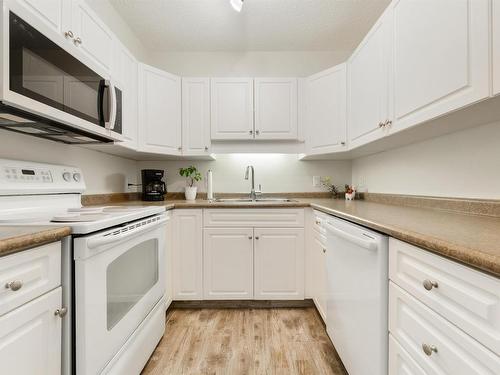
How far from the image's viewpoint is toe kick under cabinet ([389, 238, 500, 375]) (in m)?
0.53

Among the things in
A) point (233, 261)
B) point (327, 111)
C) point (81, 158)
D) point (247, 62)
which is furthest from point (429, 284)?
point (247, 62)

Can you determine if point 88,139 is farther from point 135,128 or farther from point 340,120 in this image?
point 340,120

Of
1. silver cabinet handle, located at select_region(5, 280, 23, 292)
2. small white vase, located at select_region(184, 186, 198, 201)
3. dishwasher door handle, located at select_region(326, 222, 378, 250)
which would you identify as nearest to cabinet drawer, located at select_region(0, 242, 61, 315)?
silver cabinet handle, located at select_region(5, 280, 23, 292)

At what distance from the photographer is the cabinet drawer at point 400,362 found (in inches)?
29.8

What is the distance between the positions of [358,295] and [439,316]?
0.45 meters

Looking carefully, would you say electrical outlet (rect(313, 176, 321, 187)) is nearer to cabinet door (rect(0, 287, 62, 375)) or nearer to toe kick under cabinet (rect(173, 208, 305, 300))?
toe kick under cabinet (rect(173, 208, 305, 300))

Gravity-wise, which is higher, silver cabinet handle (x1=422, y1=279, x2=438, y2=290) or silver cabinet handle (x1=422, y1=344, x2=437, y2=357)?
silver cabinet handle (x1=422, y1=279, x2=438, y2=290)

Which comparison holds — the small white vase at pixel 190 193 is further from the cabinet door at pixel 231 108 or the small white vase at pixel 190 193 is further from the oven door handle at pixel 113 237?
the oven door handle at pixel 113 237

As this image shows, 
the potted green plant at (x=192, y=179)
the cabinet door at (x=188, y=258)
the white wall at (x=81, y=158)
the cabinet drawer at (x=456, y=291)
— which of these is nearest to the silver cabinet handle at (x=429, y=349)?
the cabinet drawer at (x=456, y=291)

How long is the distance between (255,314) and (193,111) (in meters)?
1.88

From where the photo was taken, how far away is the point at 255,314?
197 centimetres

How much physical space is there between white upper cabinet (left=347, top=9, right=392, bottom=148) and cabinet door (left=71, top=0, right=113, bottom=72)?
5.59ft

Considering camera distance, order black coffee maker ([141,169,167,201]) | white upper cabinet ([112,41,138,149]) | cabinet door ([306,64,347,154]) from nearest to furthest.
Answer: white upper cabinet ([112,41,138,149])
cabinet door ([306,64,347,154])
black coffee maker ([141,169,167,201])

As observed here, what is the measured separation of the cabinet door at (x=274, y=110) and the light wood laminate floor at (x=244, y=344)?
1.58 meters
